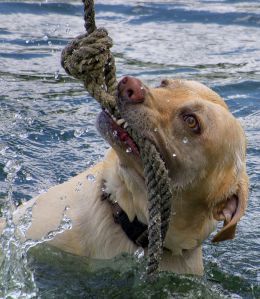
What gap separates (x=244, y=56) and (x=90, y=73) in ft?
20.5

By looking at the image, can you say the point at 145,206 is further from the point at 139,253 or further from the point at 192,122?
the point at 192,122

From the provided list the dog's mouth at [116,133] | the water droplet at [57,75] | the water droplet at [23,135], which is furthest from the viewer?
the water droplet at [57,75]

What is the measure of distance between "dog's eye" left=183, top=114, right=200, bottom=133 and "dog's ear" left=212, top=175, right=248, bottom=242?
0.50 m

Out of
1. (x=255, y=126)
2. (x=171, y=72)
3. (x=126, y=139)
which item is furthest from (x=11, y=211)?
(x=171, y=72)

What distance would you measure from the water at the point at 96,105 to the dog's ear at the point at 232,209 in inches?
22.3

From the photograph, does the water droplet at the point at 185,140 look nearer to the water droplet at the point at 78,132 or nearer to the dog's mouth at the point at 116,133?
the dog's mouth at the point at 116,133

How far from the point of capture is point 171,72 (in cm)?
1040

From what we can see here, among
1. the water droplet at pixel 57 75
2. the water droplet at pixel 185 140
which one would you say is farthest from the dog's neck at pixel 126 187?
the water droplet at pixel 57 75

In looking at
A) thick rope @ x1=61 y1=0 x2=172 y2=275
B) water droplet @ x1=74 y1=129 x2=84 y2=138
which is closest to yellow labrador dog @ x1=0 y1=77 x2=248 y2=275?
thick rope @ x1=61 y1=0 x2=172 y2=275

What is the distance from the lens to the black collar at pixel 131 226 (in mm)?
5652

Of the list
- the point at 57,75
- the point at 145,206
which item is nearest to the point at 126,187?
the point at 145,206

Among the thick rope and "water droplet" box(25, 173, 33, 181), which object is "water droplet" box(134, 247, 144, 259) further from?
"water droplet" box(25, 173, 33, 181)

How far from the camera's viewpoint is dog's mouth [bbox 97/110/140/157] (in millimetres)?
5293

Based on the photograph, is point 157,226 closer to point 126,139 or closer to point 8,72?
point 126,139
